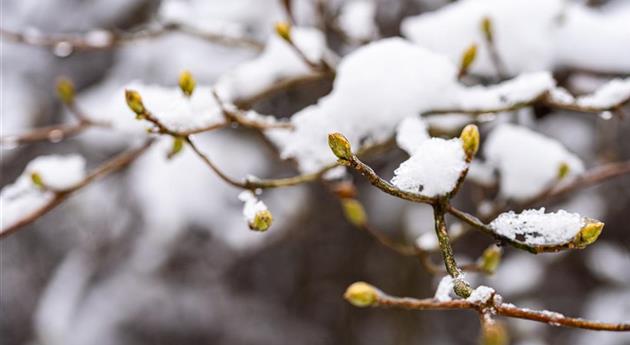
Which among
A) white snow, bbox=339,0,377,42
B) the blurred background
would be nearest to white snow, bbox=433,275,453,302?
white snow, bbox=339,0,377,42

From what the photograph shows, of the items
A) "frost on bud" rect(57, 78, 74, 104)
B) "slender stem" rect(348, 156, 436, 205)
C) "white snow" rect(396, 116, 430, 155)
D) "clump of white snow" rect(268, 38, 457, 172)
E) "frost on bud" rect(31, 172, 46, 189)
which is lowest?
"slender stem" rect(348, 156, 436, 205)

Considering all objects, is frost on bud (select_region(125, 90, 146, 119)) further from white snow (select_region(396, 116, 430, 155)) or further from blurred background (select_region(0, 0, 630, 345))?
blurred background (select_region(0, 0, 630, 345))

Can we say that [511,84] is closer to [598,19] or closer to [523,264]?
[598,19]

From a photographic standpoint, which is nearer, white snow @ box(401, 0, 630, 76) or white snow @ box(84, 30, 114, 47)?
white snow @ box(401, 0, 630, 76)

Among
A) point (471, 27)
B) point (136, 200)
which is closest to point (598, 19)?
point (471, 27)

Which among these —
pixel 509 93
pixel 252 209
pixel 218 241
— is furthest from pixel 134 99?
pixel 218 241

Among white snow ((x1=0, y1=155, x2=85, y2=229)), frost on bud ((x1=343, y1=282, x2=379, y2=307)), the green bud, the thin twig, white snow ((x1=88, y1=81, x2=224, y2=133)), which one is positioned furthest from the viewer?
the thin twig
